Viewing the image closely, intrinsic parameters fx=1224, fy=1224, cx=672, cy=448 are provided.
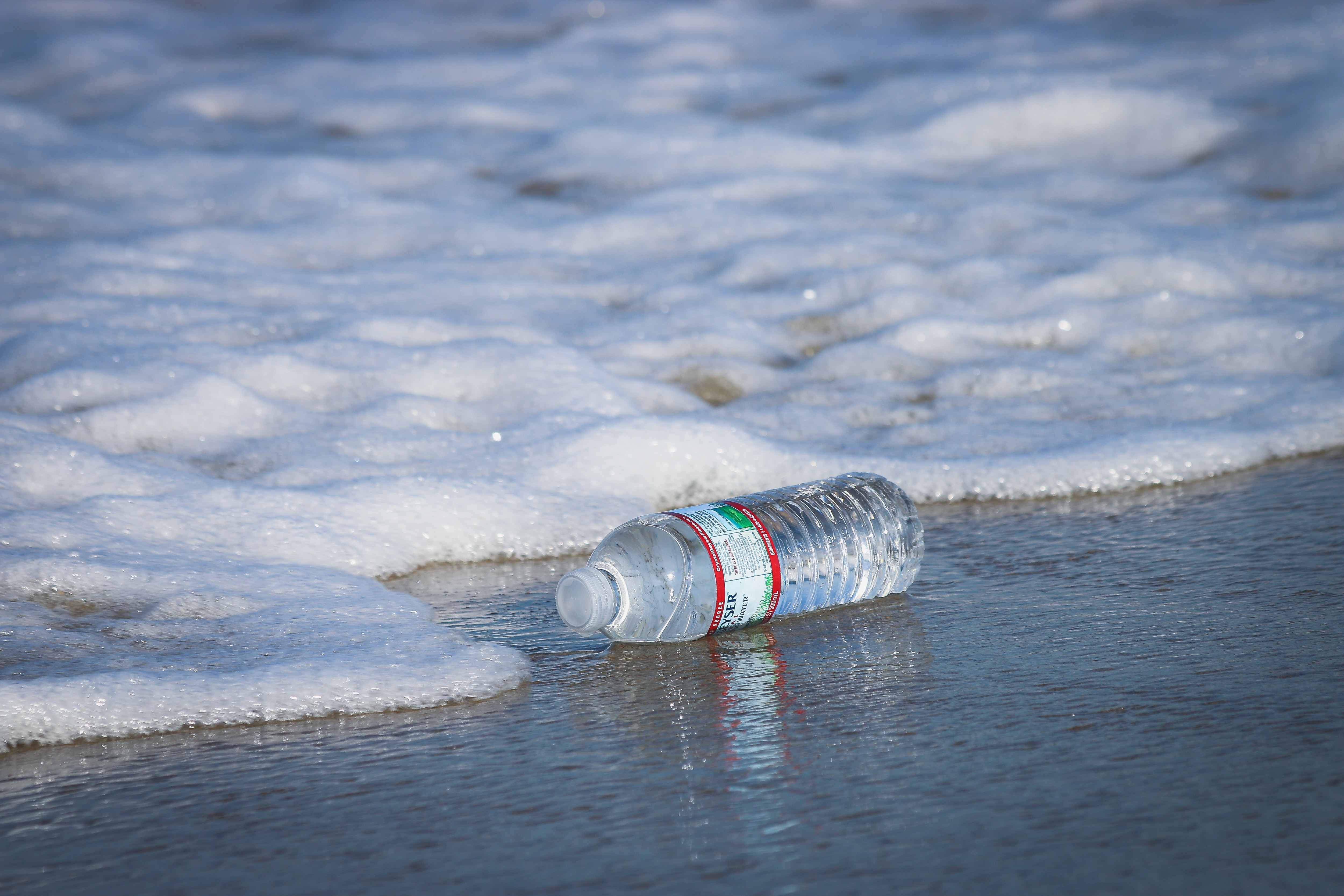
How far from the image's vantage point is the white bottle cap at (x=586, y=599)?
1.71m

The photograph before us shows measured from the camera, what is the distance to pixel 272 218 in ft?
15.2

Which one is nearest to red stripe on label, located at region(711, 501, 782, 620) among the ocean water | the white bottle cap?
the white bottle cap

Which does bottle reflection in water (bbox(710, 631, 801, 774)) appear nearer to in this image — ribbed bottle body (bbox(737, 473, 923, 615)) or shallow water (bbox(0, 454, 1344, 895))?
Result: shallow water (bbox(0, 454, 1344, 895))

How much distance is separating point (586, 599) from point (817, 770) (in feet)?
1.65

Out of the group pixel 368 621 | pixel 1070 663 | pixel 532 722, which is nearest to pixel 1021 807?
pixel 1070 663

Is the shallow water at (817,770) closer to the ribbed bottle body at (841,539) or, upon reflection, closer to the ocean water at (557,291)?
the ribbed bottle body at (841,539)

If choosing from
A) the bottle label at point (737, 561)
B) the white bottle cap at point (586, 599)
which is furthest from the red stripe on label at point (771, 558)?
the white bottle cap at point (586, 599)

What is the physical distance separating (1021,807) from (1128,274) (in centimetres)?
322

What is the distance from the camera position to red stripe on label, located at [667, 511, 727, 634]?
70.2 inches

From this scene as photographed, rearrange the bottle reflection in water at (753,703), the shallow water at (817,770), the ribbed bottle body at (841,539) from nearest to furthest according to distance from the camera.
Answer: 1. the shallow water at (817,770)
2. the bottle reflection in water at (753,703)
3. the ribbed bottle body at (841,539)

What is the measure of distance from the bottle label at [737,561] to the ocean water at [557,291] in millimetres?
321

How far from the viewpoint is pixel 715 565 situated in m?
1.78

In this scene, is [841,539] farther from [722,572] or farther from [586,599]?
[586,599]

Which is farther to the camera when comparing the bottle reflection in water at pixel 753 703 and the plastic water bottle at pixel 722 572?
the plastic water bottle at pixel 722 572
